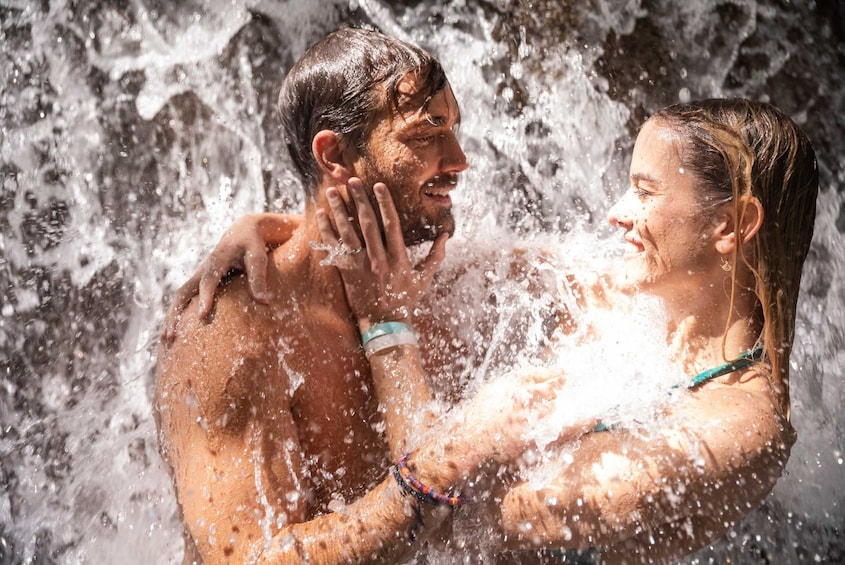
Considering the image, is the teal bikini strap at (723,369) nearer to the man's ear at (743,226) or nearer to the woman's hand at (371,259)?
the man's ear at (743,226)

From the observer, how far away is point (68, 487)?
331 cm

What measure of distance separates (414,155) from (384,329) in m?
0.51

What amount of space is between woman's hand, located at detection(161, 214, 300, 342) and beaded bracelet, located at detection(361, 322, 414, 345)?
31 centimetres

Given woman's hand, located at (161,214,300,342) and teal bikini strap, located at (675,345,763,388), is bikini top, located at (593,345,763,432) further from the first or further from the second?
woman's hand, located at (161,214,300,342)

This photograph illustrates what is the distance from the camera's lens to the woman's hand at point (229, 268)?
7.34 feet

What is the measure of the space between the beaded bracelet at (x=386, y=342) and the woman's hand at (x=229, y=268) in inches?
12.9

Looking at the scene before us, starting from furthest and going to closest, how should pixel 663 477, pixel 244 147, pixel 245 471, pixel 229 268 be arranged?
pixel 244 147 → pixel 229 268 → pixel 245 471 → pixel 663 477

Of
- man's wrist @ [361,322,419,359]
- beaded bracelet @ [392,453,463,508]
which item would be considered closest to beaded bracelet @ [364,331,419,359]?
man's wrist @ [361,322,419,359]

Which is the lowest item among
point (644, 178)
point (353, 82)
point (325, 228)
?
point (325, 228)

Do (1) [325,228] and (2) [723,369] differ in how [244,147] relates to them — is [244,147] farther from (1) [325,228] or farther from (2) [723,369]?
(2) [723,369]

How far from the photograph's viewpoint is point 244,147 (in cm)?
392

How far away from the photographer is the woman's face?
2064 millimetres

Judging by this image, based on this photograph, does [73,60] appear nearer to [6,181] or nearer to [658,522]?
[6,181]

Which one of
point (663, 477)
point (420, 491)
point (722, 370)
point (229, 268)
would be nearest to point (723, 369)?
point (722, 370)
